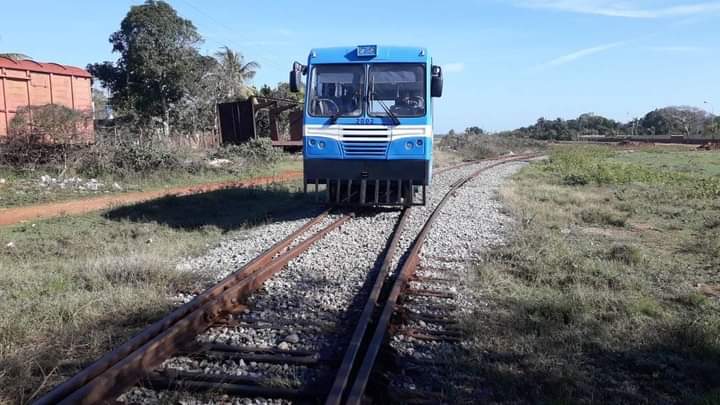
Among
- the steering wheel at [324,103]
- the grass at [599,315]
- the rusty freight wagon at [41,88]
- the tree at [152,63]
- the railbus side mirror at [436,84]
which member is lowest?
the grass at [599,315]

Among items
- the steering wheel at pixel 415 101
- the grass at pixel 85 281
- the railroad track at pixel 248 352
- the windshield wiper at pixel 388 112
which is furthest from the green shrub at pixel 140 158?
the railroad track at pixel 248 352

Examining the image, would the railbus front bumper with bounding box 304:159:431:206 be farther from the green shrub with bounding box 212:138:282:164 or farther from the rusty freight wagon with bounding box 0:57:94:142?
the green shrub with bounding box 212:138:282:164

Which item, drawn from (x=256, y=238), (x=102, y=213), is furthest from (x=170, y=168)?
(x=256, y=238)

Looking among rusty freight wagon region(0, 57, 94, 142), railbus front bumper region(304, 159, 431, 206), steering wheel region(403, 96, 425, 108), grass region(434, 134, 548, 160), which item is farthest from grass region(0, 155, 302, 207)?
grass region(434, 134, 548, 160)

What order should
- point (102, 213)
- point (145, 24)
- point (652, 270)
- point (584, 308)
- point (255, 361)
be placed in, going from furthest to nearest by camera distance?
point (145, 24), point (102, 213), point (652, 270), point (584, 308), point (255, 361)

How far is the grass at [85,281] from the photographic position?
435 centimetres

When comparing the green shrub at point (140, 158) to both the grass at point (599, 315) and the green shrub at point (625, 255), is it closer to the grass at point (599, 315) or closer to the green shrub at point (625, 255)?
the grass at point (599, 315)

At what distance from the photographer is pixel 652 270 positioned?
7.75 meters

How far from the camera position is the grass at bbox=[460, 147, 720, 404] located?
420cm

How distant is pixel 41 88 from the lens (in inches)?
736

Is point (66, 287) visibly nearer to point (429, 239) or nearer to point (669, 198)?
point (429, 239)

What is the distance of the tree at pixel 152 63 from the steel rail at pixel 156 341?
25671 millimetres

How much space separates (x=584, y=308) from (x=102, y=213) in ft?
34.5

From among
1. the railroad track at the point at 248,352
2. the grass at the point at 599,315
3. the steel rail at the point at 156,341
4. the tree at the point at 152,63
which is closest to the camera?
the steel rail at the point at 156,341
